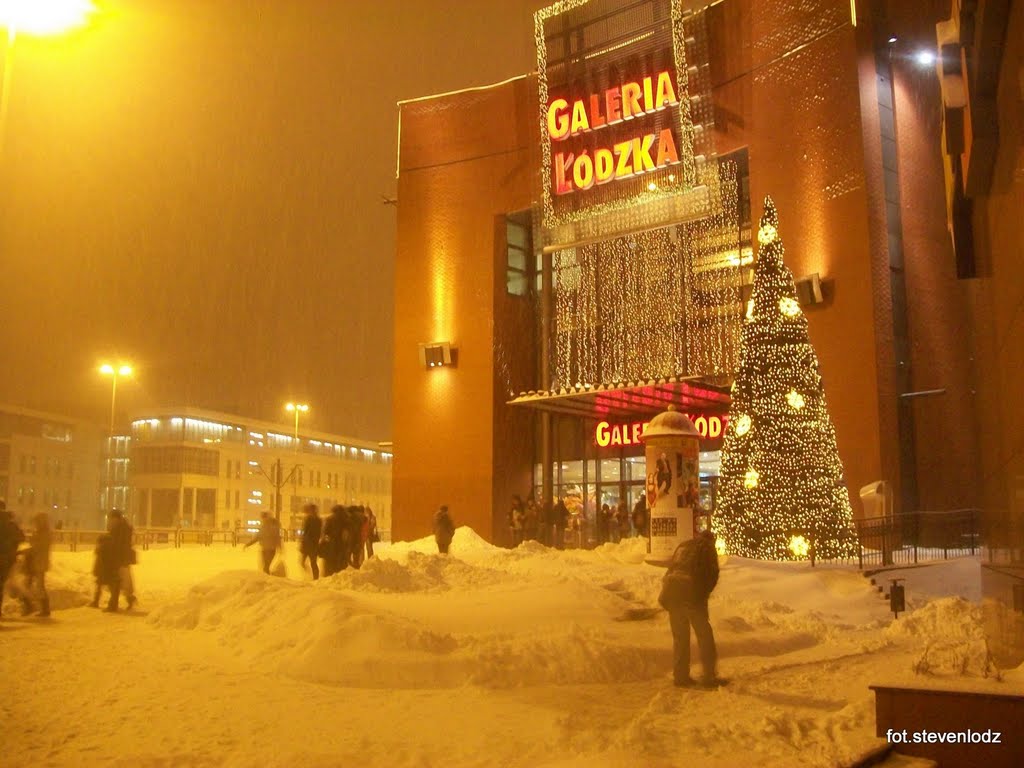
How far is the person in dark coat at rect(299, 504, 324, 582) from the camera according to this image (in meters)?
19.8

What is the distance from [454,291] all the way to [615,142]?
795 centimetres

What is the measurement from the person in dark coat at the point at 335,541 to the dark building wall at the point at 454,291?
1513 cm

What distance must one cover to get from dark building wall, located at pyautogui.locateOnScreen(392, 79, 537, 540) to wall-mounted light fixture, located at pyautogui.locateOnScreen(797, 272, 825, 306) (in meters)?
11.6

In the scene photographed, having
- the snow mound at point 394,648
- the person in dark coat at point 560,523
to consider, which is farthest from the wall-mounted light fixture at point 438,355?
the snow mound at point 394,648

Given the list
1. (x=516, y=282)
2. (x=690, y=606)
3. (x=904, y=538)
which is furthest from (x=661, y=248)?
(x=690, y=606)

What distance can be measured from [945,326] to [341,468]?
81.0m

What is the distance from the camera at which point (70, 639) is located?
12477 millimetres

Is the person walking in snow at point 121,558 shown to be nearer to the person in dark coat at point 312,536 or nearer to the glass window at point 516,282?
the person in dark coat at point 312,536

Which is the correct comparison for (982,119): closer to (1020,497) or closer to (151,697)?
(1020,497)

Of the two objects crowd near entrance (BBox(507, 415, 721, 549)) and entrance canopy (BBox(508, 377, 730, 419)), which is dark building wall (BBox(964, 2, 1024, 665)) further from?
crowd near entrance (BBox(507, 415, 721, 549))

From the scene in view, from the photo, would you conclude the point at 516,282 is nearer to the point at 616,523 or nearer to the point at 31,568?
the point at 616,523

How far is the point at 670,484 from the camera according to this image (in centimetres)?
2036

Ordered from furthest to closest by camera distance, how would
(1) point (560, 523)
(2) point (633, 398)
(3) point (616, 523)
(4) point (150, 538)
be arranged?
(4) point (150, 538)
(3) point (616, 523)
(1) point (560, 523)
(2) point (633, 398)

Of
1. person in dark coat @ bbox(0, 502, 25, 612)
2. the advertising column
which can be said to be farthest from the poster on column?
person in dark coat @ bbox(0, 502, 25, 612)
